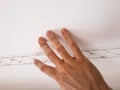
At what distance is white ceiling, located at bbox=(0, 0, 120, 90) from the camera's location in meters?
0.73

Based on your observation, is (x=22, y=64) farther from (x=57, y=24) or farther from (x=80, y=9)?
(x=80, y=9)

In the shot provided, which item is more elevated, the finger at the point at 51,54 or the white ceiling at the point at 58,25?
the white ceiling at the point at 58,25

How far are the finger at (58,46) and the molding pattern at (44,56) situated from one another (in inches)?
3.7

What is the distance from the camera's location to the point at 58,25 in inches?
30.7

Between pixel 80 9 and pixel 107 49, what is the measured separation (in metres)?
0.23

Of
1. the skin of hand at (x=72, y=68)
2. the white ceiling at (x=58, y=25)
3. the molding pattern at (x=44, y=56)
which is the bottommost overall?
the skin of hand at (x=72, y=68)

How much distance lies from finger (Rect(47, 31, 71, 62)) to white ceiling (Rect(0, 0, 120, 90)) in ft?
0.10

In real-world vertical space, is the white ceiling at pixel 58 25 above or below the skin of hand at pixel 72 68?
above

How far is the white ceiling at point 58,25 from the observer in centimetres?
73

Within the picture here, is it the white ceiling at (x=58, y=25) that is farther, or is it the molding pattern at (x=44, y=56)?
the molding pattern at (x=44, y=56)

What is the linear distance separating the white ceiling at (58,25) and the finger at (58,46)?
0.10 feet

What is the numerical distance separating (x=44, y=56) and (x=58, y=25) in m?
0.18

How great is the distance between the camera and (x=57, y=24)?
78 centimetres

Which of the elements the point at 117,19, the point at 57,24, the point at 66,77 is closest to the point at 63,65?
the point at 66,77
